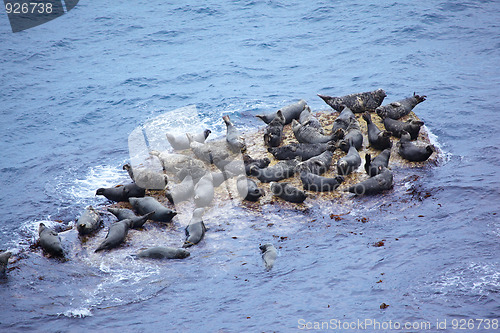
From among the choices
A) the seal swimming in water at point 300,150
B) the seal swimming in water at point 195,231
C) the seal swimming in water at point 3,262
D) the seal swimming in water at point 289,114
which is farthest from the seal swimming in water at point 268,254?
the seal swimming in water at point 289,114

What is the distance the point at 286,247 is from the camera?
712 cm

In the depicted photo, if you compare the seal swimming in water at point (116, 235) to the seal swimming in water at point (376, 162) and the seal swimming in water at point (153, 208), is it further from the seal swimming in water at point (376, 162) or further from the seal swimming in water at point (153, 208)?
the seal swimming in water at point (376, 162)

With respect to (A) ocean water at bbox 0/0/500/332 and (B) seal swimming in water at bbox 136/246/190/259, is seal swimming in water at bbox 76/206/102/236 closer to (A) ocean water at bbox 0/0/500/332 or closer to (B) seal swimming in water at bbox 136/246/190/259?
→ (A) ocean water at bbox 0/0/500/332

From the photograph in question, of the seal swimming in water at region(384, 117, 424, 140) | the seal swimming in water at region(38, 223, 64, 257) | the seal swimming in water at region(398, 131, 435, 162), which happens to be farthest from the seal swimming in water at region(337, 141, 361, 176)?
the seal swimming in water at region(38, 223, 64, 257)

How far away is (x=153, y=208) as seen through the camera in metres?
8.18

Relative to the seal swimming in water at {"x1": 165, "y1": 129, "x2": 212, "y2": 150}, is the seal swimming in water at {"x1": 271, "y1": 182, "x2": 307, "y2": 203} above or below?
below

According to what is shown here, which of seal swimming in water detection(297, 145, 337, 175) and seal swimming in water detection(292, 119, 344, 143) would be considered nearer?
seal swimming in water detection(297, 145, 337, 175)

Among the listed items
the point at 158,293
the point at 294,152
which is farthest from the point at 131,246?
the point at 294,152

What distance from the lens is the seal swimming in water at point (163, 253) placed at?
7082 millimetres

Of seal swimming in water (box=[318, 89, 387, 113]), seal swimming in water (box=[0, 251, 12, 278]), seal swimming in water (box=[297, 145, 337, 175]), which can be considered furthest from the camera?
seal swimming in water (box=[318, 89, 387, 113])

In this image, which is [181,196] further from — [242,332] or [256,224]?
[242,332]

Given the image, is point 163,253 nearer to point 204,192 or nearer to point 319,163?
point 204,192

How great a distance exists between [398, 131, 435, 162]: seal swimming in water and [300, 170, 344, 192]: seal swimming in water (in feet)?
5.41

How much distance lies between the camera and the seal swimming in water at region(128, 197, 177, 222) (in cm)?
804
